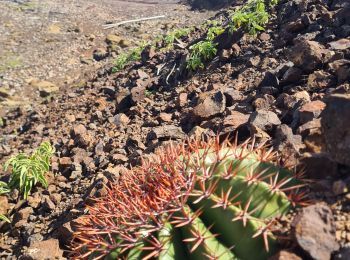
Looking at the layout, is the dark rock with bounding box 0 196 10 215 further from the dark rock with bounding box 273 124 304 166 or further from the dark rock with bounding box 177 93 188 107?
the dark rock with bounding box 273 124 304 166

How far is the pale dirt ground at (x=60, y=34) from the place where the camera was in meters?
10.5

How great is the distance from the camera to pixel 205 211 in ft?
7.45

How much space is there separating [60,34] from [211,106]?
9.59 m

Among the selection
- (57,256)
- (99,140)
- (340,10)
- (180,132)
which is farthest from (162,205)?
(340,10)

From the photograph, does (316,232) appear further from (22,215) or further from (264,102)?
(22,215)

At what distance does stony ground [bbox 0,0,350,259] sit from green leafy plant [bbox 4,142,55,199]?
4.6 inches

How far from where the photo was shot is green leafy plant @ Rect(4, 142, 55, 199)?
4.89 meters

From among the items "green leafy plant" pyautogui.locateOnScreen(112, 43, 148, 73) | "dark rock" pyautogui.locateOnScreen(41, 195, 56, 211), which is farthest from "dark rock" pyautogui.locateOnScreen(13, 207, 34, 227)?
"green leafy plant" pyautogui.locateOnScreen(112, 43, 148, 73)

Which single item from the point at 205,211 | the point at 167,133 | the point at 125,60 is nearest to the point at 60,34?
the point at 125,60

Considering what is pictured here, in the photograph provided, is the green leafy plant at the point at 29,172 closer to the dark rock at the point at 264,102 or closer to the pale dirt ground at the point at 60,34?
the dark rock at the point at 264,102

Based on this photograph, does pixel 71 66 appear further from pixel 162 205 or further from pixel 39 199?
pixel 162 205

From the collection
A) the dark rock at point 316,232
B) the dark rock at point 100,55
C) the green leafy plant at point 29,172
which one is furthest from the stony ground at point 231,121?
the dark rock at point 100,55

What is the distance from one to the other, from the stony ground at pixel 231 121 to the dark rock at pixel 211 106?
0.01 metres

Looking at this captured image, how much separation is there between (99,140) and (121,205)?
122 inches
